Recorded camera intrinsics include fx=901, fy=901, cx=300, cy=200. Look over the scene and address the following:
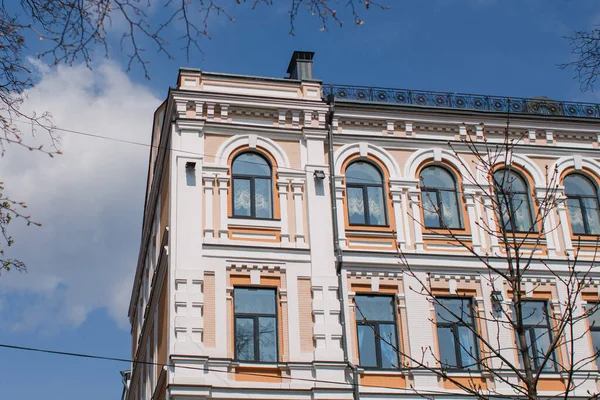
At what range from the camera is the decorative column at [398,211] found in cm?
2372

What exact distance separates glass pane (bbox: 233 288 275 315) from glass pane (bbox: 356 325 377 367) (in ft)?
7.49

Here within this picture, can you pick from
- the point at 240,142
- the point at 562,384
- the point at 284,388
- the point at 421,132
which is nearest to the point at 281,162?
the point at 240,142

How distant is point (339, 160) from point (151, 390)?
332 inches

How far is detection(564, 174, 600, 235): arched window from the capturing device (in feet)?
83.1

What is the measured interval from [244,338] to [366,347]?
10.2ft

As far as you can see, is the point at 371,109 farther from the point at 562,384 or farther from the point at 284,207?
the point at 562,384

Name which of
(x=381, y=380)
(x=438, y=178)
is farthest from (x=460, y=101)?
(x=381, y=380)

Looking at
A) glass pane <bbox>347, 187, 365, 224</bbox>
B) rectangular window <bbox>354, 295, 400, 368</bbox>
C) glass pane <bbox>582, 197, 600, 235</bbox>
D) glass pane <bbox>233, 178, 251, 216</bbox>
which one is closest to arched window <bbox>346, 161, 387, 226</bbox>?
glass pane <bbox>347, 187, 365, 224</bbox>

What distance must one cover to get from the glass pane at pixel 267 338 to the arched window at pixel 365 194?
3.70 m

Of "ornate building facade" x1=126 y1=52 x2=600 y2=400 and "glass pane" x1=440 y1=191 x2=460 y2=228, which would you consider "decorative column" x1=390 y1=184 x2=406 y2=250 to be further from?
"glass pane" x1=440 y1=191 x2=460 y2=228

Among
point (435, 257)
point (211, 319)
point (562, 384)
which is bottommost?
point (562, 384)

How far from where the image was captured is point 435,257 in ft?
77.3

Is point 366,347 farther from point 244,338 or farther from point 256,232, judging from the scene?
point 256,232

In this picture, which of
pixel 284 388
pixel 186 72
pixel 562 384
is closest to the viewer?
pixel 284 388
